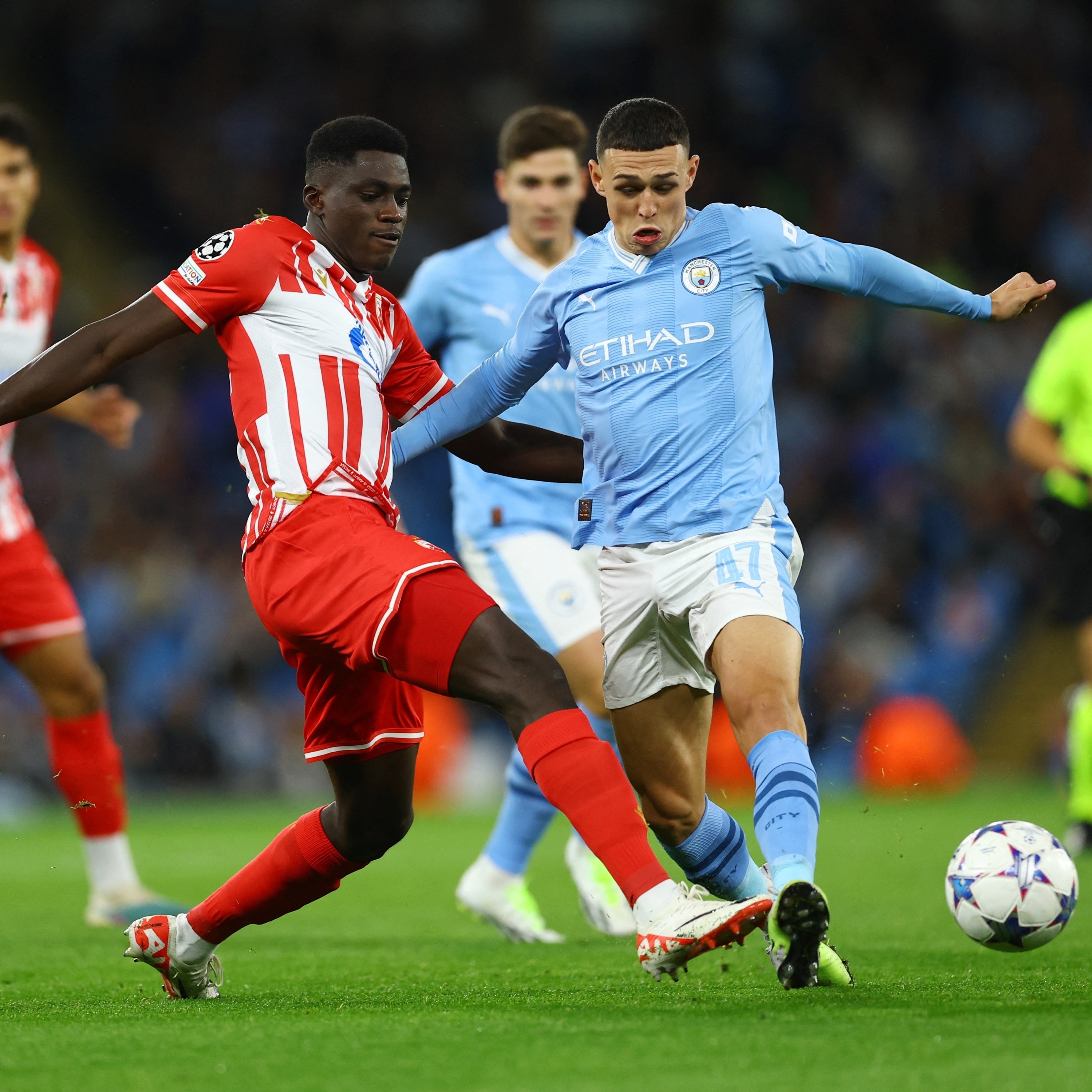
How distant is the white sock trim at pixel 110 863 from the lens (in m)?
6.40

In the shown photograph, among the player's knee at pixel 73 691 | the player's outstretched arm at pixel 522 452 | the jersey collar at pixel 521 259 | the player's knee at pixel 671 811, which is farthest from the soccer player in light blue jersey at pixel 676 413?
the player's knee at pixel 73 691

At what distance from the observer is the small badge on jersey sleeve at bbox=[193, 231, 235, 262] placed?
411 centimetres

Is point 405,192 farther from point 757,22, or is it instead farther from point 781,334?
point 757,22

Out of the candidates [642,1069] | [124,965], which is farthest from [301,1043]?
[124,965]

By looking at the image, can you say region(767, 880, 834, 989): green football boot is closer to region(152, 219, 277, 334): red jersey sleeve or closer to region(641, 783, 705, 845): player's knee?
region(641, 783, 705, 845): player's knee

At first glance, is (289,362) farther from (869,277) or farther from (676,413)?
(869,277)

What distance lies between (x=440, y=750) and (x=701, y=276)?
10.6m

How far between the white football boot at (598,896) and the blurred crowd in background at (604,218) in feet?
20.2

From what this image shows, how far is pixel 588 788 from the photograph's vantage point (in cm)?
367

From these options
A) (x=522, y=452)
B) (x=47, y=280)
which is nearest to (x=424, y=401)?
(x=522, y=452)

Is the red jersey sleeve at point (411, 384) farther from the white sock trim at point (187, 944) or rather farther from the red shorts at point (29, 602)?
the red shorts at point (29, 602)

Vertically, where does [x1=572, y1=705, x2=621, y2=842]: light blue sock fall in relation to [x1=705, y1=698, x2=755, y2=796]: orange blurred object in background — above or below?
above

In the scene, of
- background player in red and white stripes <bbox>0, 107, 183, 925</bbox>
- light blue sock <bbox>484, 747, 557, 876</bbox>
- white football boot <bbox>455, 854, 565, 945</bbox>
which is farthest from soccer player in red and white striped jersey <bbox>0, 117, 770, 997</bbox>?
background player in red and white stripes <bbox>0, 107, 183, 925</bbox>

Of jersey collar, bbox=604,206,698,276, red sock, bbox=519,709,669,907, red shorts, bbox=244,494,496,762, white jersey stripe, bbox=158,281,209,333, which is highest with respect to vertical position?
jersey collar, bbox=604,206,698,276
